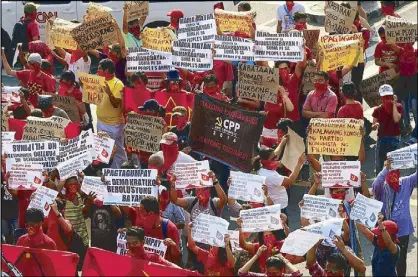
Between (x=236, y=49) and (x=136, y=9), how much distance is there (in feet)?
8.43

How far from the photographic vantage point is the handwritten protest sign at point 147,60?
16.2 meters

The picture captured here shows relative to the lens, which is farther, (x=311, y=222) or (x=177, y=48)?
(x=177, y=48)

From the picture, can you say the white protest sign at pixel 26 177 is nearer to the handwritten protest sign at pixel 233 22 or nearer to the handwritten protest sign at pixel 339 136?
the handwritten protest sign at pixel 339 136

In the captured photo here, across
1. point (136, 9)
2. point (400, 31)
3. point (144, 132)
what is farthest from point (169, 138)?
point (136, 9)

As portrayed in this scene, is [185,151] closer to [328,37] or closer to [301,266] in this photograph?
[301,266]

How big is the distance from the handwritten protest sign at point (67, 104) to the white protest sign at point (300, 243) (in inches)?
205

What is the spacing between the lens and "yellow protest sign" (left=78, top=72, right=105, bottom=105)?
1538 centimetres

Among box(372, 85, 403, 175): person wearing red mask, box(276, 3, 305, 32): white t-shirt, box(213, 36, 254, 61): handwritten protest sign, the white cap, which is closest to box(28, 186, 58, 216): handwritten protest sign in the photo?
box(213, 36, 254, 61): handwritten protest sign

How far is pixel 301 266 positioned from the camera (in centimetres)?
1404

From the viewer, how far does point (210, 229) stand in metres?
Result: 11.7

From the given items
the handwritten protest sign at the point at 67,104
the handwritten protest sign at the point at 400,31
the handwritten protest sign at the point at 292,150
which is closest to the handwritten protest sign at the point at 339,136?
the handwritten protest sign at the point at 292,150

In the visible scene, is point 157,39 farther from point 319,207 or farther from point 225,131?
point 319,207

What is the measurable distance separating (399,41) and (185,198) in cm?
515

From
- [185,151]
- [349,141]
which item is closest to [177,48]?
[185,151]
